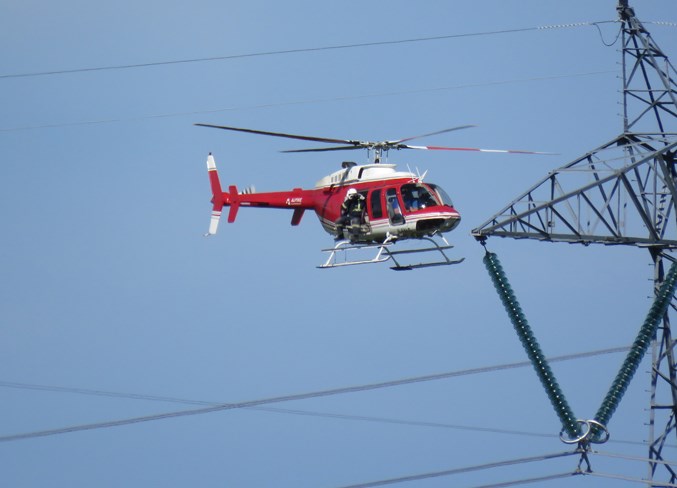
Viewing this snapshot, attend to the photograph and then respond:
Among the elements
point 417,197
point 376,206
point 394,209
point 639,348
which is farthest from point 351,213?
point 639,348

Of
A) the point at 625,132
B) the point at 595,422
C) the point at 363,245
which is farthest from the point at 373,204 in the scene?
the point at 595,422

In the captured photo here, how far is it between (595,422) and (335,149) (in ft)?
52.5

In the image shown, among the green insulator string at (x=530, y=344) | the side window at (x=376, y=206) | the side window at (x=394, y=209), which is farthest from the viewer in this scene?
the side window at (x=376, y=206)

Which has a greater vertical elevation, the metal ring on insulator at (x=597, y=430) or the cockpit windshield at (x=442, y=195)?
the cockpit windshield at (x=442, y=195)

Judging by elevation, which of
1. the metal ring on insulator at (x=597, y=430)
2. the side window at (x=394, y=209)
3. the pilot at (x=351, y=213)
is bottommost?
the metal ring on insulator at (x=597, y=430)

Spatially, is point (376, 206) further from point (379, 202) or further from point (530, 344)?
point (530, 344)

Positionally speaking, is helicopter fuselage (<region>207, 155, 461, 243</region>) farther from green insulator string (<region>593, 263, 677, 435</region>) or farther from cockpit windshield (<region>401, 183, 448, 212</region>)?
green insulator string (<region>593, 263, 677, 435</region>)

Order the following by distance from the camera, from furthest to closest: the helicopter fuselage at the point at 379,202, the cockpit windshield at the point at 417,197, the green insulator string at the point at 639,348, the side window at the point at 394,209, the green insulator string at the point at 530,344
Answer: the side window at the point at 394,209 < the cockpit windshield at the point at 417,197 < the helicopter fuselage at the point at 379,202 < the green insulator string at the point at 639,348 < the green insulator string at the point at 530,344

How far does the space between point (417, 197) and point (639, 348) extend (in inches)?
387

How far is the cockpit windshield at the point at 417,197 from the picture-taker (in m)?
61.0

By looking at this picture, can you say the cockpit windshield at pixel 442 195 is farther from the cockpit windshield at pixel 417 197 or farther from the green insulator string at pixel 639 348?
the green insulator string at pixel 639 348

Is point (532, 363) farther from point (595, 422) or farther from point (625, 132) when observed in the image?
point (625, 132)

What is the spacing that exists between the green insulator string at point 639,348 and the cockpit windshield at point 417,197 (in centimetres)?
808

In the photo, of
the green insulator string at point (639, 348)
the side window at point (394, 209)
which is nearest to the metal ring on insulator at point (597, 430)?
the green insulator string at point (639, 348)
